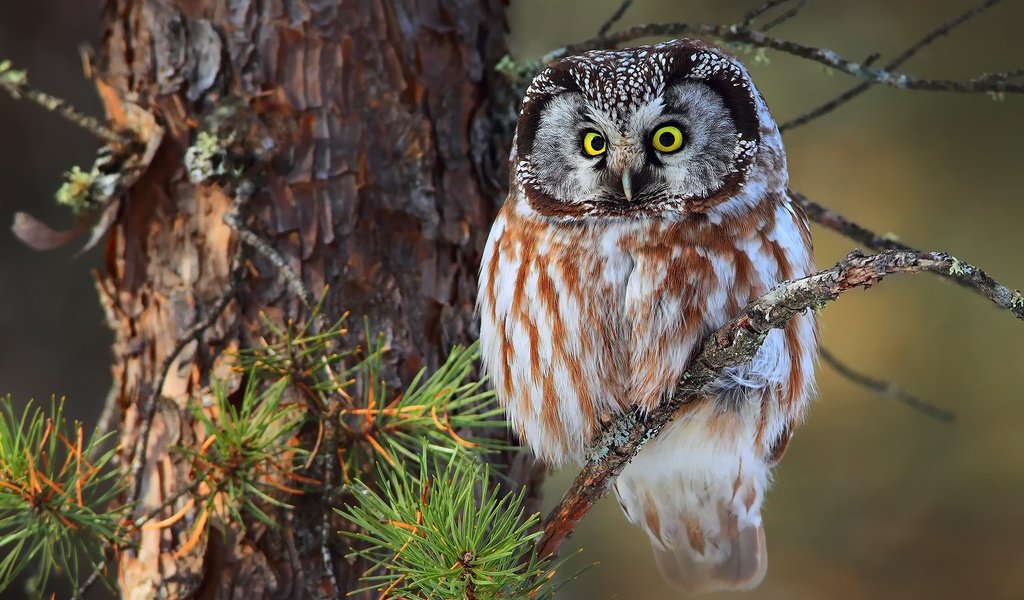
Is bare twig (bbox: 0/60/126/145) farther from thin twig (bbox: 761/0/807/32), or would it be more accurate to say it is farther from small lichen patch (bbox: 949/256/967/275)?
small lichen patch (bbox: 949/256/967/275)

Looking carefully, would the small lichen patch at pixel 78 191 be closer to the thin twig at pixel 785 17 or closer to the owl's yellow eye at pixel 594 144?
the owl's yellow eye at pixel 594 144

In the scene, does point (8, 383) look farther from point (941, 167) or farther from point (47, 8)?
point (941, 167)

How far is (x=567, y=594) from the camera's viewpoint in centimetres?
500

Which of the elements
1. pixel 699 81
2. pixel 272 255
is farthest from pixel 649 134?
pixel 272 255

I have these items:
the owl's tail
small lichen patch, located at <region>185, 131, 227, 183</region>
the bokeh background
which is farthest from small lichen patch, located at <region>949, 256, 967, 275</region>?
the bokeh background

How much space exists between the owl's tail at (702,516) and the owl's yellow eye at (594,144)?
0.81 metres

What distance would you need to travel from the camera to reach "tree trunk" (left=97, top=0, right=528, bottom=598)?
2.21 metres

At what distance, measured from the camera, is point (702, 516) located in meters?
2.75

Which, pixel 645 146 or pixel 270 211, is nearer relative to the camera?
pixel 645 146

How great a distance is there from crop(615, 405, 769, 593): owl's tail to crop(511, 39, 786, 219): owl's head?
71cm

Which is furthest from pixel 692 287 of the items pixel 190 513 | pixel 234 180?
pixel 190 513

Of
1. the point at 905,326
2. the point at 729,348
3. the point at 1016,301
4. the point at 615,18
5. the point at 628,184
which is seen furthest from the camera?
the point at 905,326

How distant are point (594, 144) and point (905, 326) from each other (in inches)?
128

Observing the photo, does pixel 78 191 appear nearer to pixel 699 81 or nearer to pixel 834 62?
pixel 699 81
